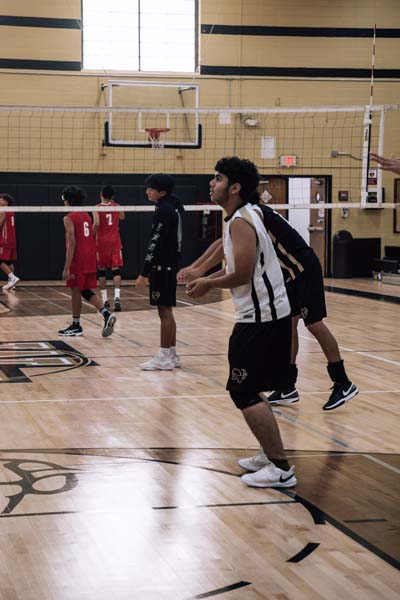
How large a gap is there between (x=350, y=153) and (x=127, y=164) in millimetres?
4865

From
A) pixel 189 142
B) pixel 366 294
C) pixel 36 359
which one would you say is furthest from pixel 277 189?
pixel 36 359

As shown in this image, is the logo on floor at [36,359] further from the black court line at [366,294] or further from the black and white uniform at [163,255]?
the black court line at [366,294]

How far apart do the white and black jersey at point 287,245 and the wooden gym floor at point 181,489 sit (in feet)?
3.62

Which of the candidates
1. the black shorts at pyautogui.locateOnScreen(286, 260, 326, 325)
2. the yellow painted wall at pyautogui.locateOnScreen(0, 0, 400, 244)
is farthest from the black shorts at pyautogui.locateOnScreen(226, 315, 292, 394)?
the yellow painted wall at pyautogui.locateOnScreen(0, 0, 400, 244)

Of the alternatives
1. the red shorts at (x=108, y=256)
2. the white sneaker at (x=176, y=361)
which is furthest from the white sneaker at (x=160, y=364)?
the red shorts at (x=108, y=256)

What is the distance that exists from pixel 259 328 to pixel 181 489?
95 cm

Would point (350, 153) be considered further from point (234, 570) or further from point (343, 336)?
point (234, 570)

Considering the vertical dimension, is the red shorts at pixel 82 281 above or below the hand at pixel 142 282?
below

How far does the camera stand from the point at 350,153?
2152 cm

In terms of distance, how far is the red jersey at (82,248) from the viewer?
11445mm

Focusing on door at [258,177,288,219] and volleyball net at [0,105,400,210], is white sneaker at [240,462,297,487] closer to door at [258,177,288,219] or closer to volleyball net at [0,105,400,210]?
volleyball net at [0,105,400,210]

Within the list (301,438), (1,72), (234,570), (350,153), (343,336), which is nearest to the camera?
(234,570)

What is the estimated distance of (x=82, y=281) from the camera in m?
11.5

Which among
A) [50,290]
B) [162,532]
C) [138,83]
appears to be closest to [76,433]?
[162,532]
